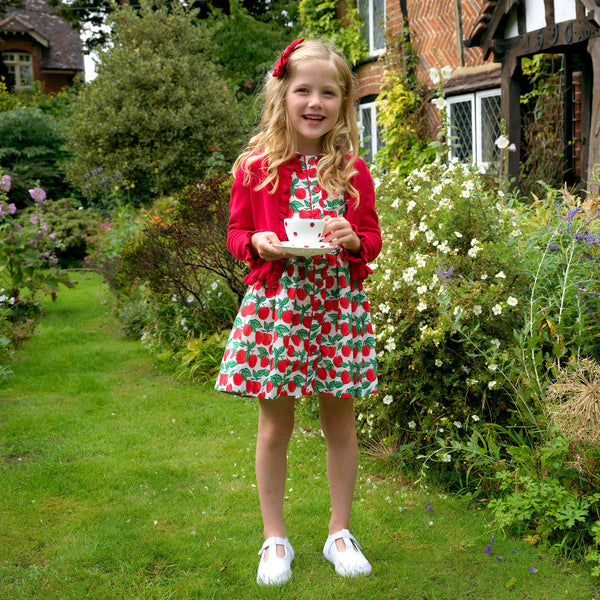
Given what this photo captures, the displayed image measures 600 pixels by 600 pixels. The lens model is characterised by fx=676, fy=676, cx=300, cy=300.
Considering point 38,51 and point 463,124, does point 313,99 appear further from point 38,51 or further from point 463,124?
point 38,51

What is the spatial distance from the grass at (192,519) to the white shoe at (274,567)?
1.4 inches

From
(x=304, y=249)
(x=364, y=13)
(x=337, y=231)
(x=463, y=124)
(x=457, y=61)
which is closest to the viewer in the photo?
(x=304, y=249)

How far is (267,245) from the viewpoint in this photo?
2111 millimetres

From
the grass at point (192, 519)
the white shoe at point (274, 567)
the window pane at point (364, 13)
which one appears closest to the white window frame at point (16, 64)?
the window pane at point (364, 13)

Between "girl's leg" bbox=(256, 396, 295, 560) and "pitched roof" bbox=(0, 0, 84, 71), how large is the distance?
26696 mm

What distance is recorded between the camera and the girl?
2.28 m

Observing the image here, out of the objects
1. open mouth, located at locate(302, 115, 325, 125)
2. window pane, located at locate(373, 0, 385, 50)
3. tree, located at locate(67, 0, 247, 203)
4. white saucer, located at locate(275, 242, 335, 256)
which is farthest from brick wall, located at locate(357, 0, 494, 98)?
white saucer, located at locate(275, 242, 335, 256)

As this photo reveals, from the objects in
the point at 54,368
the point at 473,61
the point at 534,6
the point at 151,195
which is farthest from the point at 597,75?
the point at 151,195

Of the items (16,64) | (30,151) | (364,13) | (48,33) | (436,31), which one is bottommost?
(30,151)

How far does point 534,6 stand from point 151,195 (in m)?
8.24

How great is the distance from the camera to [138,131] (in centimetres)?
1093

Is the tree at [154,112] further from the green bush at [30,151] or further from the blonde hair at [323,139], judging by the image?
the blonde hair at [323,139]

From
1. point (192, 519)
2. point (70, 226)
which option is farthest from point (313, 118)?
point (70, 226)

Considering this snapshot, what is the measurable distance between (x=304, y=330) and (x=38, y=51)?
27749 mm
